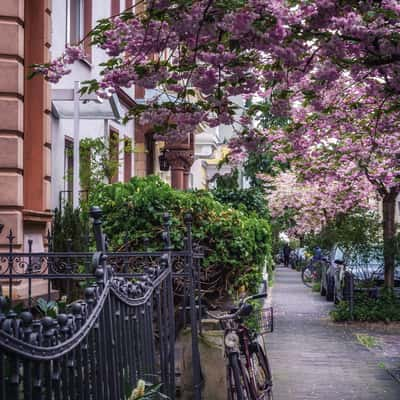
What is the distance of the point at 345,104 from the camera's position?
11.5m

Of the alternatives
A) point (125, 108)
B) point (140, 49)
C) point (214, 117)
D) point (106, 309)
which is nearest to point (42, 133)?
point (214, 117)

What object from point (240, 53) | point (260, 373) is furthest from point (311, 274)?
point (240, 53)

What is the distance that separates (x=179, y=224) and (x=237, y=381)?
3.91 meters

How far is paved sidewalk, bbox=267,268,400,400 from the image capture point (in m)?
10.1

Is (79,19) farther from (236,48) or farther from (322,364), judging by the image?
(236,48)

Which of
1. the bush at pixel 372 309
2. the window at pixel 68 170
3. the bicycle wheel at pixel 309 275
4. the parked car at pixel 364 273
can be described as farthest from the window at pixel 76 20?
the bicycle wheel at pixel 309 275

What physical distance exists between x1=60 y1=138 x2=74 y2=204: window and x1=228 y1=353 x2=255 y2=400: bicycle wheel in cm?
780

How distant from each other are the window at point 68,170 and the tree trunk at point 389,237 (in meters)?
7.50

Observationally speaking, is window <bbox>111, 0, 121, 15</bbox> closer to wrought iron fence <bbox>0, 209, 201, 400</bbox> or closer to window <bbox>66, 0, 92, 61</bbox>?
window <bbox>66, 0, 92, 61</bbox>

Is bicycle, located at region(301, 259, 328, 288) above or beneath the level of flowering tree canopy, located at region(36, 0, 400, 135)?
beneath

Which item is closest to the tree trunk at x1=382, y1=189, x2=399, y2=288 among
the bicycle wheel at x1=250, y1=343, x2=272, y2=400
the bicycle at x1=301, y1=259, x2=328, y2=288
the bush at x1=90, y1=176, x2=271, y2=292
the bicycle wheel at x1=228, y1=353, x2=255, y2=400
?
the bush at x1=90, y1=176, x2=271, y2=292

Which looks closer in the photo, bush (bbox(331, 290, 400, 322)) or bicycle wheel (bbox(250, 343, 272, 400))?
bicycle wheel (bbox(250, 343, 272, 400))

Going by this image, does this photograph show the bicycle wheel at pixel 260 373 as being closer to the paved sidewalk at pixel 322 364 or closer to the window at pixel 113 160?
the paved sidewalk at pixel 322 364

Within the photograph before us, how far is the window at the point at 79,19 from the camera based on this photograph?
16.3 meters
